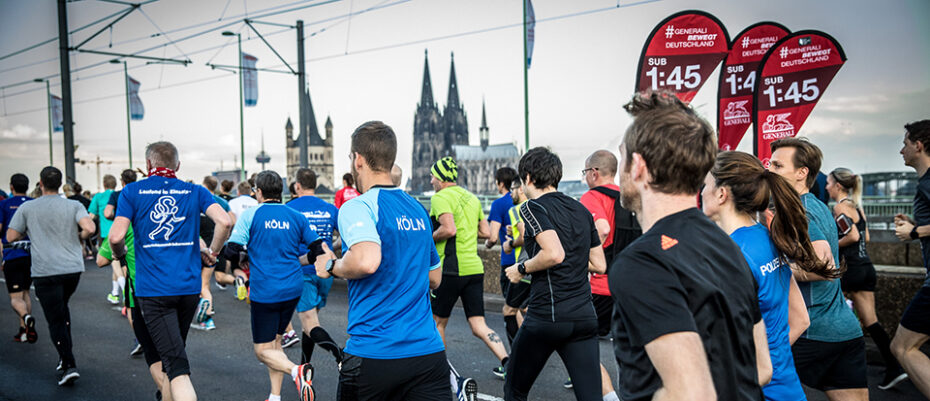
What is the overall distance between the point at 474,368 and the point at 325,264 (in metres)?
3.51

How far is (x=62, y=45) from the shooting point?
1493cm

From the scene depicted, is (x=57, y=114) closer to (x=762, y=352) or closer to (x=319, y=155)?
(x=762, y=352)

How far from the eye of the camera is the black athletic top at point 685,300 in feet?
4.49

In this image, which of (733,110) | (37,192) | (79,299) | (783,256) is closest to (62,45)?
(37,192)

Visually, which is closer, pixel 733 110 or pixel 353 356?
pixel 353 356

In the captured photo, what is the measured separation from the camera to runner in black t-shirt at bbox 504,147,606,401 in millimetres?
3518

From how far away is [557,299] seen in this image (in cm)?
359

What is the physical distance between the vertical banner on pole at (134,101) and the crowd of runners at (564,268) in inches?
1083

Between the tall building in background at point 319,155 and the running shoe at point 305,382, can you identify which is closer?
the running shoe at point 305,382

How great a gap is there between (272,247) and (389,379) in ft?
8.09

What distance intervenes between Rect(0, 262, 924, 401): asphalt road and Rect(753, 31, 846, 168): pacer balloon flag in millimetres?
2766

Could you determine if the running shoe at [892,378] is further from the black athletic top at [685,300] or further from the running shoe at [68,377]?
the running shoe at [68,377]

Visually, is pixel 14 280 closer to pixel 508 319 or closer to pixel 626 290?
pixel 508 319

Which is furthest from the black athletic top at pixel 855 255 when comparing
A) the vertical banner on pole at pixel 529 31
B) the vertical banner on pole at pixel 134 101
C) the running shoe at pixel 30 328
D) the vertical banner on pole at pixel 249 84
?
the vertical banner on pole at pixel 134 101
